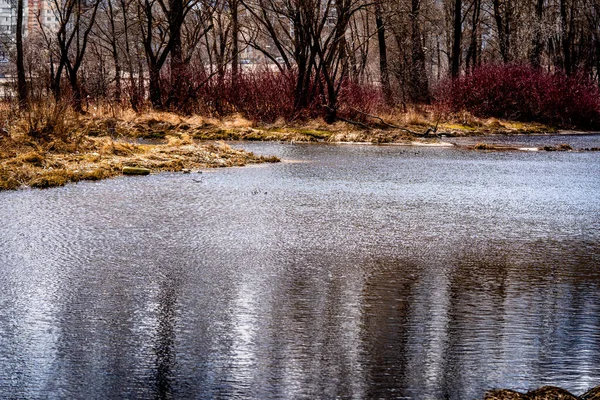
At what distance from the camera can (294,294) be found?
6.27 metres

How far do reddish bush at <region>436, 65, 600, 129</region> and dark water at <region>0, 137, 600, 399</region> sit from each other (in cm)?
2095

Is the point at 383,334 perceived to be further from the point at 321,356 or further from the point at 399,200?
the point at 399,200

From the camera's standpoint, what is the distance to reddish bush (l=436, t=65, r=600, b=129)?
32.7 m

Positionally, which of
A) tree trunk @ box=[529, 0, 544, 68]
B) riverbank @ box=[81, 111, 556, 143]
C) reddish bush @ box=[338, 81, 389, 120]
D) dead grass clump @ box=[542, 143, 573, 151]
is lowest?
dead grass clump @ box=[542, 143, 573, 151]

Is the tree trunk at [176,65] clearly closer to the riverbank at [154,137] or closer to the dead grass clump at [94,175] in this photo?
the riverbank at [154,137]

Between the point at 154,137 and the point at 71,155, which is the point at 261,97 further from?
the point at 71,155

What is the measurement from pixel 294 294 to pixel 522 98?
93.1 feet

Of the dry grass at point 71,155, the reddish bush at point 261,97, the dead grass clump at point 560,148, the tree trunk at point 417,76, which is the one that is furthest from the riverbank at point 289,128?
the tree trunk at point 417,76

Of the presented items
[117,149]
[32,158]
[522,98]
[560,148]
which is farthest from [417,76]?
[32,158]

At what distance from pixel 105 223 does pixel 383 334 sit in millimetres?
5092

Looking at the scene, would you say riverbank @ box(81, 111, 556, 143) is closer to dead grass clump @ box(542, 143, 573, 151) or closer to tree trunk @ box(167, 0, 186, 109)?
tree trunk @ box(167, 0, 186, 109)

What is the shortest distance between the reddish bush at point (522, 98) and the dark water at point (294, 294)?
21.0 meters

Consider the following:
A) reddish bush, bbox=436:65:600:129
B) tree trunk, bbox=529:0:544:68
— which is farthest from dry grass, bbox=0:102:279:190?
tree trunk, bbox=529:0:544:68

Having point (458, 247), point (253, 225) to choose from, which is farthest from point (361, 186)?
point (458, 247)
